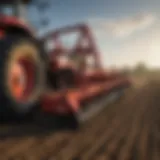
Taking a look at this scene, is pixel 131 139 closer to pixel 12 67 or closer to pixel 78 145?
pixel 78 145

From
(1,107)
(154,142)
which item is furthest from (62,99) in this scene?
(154,142)

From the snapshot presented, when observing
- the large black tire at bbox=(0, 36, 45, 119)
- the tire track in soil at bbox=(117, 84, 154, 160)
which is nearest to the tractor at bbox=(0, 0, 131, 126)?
the large black tire at bbox=(0, 36, 45, 119)

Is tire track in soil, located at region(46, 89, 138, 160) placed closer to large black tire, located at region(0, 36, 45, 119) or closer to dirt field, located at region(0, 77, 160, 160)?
dirt field, located at region(0, 77, 160, 160)

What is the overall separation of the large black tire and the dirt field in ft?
0.97

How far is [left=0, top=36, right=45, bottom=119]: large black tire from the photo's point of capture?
2.80m

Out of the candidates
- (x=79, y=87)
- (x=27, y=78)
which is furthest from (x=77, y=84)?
(x=27, y=78)

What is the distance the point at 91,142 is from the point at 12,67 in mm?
1036

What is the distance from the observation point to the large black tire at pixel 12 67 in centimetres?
280

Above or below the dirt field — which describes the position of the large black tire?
above

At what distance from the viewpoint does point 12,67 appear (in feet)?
9.55

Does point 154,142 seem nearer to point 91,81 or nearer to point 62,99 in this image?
point 62,99

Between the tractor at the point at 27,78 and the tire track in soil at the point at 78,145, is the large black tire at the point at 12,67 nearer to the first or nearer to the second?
the tractor at the point at 27,78

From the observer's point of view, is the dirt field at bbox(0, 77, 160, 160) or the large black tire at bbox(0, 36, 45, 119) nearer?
the dirt field at bbox(0, 77, 160, 160)

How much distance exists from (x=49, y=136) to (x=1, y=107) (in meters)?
0.57
